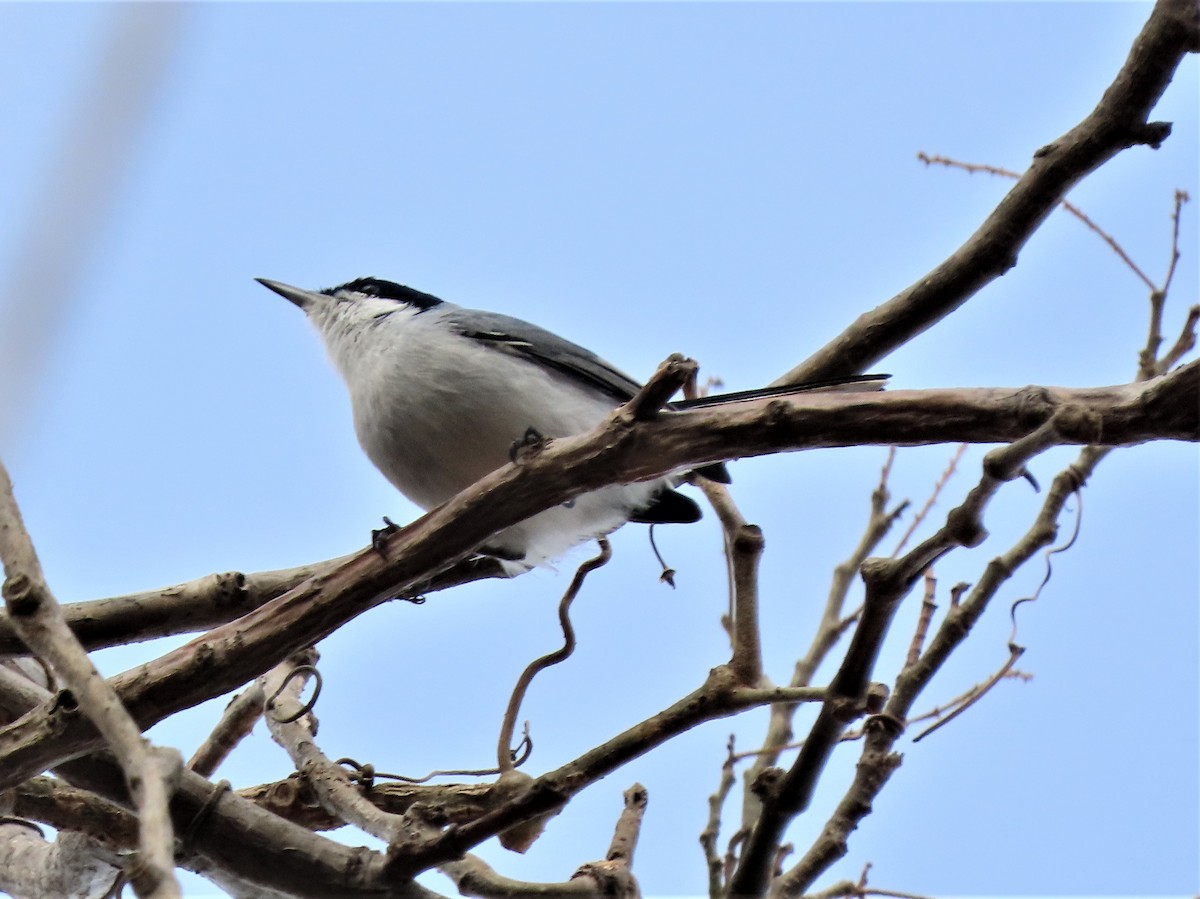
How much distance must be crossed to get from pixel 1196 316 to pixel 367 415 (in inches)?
64.8

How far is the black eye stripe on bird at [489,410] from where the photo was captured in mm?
2273

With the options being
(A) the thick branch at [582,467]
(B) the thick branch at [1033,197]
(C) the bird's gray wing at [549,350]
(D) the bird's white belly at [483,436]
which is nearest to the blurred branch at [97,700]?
(A) the thick branch at [582,467]

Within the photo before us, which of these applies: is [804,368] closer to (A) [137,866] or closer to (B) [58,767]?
(B) [58,767]

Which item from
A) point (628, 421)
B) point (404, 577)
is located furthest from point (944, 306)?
point (404, 577)

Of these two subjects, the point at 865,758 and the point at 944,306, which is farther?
the point at 944,306

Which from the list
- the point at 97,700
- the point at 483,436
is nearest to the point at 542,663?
the point at 483,436

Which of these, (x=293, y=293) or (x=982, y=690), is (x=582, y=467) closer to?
(x=982, y=690)

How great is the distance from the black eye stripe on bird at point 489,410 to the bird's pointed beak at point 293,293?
0.53 m

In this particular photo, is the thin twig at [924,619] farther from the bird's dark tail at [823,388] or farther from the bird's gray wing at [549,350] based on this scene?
the bird's gray wing at [549,350]

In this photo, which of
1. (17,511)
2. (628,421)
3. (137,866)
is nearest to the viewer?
(137,866)

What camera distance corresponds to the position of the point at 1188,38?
5.81ft

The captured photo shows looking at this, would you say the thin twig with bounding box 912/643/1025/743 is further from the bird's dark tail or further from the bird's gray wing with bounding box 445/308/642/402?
the bird's gray wing with bounding box 445/308/642/402

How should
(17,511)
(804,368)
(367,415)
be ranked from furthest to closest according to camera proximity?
(367,415) < (804,368) < (17,511)

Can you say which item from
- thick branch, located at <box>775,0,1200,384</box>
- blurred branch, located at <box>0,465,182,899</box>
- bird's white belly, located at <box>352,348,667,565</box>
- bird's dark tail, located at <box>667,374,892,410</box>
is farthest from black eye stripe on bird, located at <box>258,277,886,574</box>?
blurred branch, located at <box>0,465,182,899</box>
